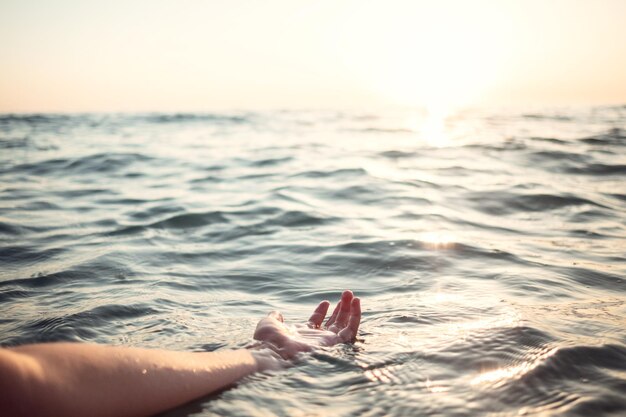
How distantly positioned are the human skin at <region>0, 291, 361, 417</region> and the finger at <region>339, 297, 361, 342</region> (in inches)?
9.4

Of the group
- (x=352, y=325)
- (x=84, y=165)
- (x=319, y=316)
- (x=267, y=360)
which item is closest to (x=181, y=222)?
(x=319, y=316)

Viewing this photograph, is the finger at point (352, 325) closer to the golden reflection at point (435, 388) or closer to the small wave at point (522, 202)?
the golden reflection at point (435, 388)

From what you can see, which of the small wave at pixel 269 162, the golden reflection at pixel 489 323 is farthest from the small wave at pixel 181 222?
the small wave at pixel 269 162

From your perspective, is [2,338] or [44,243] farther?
[44,243]

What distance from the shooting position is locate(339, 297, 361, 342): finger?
2.79m

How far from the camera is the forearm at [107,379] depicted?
160 cm

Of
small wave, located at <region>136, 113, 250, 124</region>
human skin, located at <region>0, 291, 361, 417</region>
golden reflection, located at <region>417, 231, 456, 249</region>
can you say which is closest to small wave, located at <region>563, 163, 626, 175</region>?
golden reflection, located at <region>417, 231, 456, 249</region>

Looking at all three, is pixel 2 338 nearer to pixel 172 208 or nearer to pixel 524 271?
pixel 524 271

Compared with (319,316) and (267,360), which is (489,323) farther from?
(267,360)

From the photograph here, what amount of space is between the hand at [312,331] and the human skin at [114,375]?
0.01 meters

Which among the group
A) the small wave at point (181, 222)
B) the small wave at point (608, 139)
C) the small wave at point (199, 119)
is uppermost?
the small wave at point (199, 119)

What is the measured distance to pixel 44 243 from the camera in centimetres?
511

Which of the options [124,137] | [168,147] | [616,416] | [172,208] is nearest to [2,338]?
[616,416]

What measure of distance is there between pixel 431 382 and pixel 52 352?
1496 millimetres
